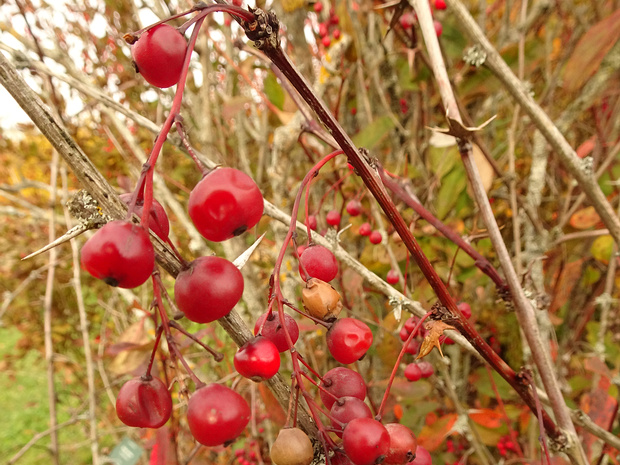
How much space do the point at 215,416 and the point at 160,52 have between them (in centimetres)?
31

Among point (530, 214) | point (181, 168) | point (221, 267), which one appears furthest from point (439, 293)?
point (181, 168)

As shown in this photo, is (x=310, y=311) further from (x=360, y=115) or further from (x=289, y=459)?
(x=360, y=115)

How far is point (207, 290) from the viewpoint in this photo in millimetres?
358

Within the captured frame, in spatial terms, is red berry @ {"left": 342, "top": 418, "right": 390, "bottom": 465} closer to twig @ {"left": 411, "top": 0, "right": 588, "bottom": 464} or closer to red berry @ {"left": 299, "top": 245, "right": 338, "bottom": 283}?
red berry @ {"left": 299, "top": 245, "right": 338, "bottom": 283}

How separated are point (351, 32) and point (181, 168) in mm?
1617

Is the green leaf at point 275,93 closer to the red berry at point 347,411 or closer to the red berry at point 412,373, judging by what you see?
the red berry at point 412,373

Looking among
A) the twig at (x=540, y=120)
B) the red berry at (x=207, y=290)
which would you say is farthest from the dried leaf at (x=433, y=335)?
the twig at (x=540, y=120)

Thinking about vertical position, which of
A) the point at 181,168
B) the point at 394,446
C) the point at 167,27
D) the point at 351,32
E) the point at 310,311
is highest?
the point at 181,168

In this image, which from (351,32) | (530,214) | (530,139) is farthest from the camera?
(530,139)

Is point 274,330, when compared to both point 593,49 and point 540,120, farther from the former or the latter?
point 593,49

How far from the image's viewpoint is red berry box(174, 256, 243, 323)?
0.36 meters

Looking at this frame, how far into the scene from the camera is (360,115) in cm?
168

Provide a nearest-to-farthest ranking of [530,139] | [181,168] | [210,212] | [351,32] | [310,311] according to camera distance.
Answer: [210,212]
[310,311]
[351,32]
[530,139]
[181,168]

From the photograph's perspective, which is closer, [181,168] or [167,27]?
[167,27]
